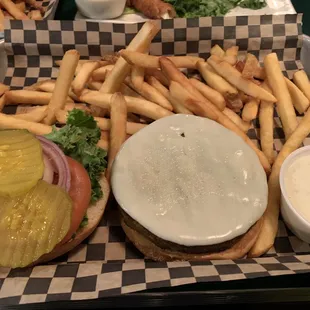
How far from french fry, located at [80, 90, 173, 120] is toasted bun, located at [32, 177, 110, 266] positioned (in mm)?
479

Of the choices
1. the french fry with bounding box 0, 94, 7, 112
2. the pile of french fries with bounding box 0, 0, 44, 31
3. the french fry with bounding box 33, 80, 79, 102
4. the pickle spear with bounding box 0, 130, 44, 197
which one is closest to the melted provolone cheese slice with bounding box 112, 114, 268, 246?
the pickle spear with bounding box 0, 130, 44, 197

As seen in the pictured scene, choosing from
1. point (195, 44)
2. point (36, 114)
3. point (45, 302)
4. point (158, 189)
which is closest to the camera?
point (45, 302)

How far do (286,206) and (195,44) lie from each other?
4.31ft

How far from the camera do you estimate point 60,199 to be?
1.64 m

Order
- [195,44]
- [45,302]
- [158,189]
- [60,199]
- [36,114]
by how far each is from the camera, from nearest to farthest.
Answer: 1. [45,302]
2. [60,199]
3. [158,189]
4. [36,114]
5. [195,44]

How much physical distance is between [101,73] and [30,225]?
116cm

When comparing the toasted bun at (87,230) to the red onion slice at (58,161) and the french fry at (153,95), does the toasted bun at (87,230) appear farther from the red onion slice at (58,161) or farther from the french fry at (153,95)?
the french fry at (153,95)

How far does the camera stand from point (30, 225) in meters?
1.58

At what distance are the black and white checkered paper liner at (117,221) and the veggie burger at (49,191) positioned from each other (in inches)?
4.8

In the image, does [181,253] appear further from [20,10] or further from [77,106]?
[20,10]

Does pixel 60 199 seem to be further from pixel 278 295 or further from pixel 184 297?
pixel 278 295

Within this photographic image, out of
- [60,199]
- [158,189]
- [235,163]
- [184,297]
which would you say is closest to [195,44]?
[235,163]

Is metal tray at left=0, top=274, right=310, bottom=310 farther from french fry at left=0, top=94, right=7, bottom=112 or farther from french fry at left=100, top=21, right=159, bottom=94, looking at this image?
french fry at left=0, top=94, right=7, bottom=112

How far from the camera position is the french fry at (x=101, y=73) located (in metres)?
2.48
